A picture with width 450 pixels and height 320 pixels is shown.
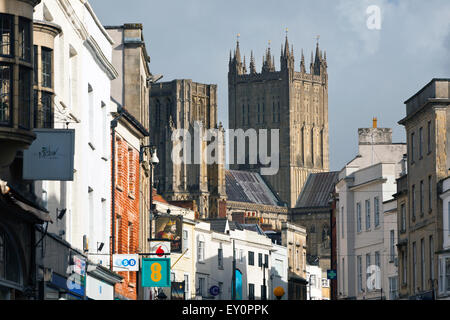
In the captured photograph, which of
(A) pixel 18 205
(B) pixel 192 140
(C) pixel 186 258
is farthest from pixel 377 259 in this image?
(B) pixel 192 140

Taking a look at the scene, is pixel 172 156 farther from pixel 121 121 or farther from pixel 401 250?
pixel 121 121

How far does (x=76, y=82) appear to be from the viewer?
31203 millimetres

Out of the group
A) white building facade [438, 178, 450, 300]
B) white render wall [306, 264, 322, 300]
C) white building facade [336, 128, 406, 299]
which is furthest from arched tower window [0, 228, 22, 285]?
white render wall [306, 264, 322, 300]

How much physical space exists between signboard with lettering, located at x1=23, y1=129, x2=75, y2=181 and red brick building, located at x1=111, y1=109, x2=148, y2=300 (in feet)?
53.2

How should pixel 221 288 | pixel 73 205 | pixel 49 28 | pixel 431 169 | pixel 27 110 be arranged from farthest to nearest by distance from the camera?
pixel 221 288, pixel 431 169, pixel 73 205, pixel 49 28, pixel 27 110

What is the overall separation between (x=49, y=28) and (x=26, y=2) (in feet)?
14.5

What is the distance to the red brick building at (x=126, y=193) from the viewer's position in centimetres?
3994

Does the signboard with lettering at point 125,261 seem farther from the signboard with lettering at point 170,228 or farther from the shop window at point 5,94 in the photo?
the signboard with lettering at point 170,228

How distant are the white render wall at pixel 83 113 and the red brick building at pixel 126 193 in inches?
66.6

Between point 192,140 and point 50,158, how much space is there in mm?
154473

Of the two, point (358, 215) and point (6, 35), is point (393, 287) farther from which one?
point (6, 35)

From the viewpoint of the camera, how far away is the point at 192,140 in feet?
580

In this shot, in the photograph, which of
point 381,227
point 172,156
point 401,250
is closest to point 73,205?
point 401,250
